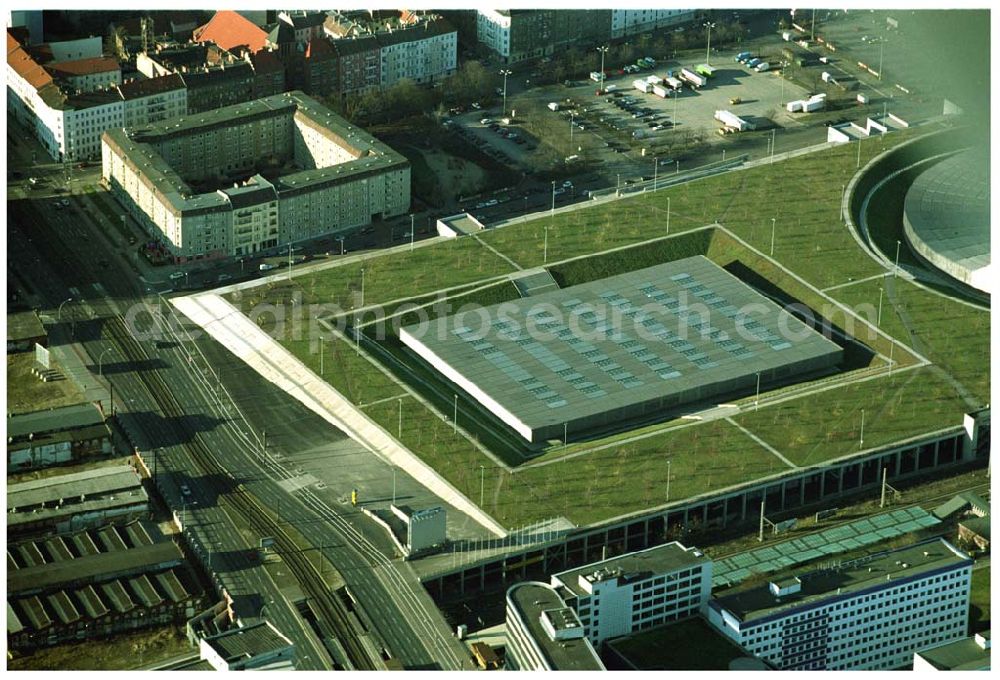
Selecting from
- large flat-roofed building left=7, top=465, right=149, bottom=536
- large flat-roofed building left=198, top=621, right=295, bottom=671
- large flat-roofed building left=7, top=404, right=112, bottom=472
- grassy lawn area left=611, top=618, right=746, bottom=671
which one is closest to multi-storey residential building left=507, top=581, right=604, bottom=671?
grassy lawn area left=611, top=618, right=746, bottom=671

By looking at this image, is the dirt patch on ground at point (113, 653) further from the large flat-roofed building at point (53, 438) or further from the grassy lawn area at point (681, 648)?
the grassy lawn area at point (681, 648)

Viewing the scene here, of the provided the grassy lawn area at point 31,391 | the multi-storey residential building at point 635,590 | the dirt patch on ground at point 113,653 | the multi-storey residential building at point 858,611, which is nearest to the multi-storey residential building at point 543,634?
the multi-storey residential building at point 635,590

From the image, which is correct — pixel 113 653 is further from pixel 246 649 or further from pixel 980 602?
pixel 980 602

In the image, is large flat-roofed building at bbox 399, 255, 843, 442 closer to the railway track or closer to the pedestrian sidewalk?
the pedestrian sidewalk

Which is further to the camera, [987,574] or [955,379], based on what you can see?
[955,379]
